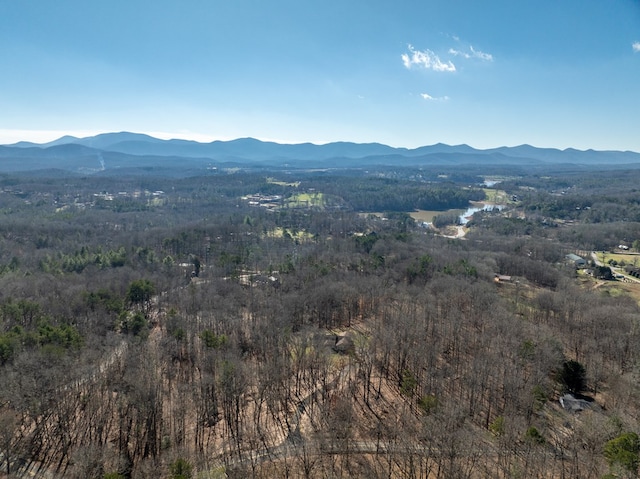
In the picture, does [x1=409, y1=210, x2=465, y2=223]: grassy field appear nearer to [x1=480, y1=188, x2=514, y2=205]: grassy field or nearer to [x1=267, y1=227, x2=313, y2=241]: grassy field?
[x1=480, y1=188, x2=514, y2=205]: grassy field

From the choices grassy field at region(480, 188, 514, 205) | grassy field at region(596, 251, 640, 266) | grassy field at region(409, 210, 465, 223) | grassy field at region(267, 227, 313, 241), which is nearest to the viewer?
grassy field at region(596, 251, 640, 266)

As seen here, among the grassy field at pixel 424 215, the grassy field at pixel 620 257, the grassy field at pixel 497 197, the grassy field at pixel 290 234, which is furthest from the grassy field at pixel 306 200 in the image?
the grassy field at pixel 620 257

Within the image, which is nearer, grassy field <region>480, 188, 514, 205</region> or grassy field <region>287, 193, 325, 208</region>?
grassy field <region>287, 193, 325, 208</region>

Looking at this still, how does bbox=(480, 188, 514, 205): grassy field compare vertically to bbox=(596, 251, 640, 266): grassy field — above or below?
above

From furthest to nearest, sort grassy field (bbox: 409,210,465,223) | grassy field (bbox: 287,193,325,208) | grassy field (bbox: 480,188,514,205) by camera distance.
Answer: grassy field (bbox: 480,188,514,205), grassy field (bbox: 287,193,325,208), grassy field (bbox: 409,210,465,223)

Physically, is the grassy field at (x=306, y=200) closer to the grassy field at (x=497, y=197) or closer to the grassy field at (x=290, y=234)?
the grassy field at (x=290, y=234)

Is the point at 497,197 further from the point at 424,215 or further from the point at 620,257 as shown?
the point at 620,257

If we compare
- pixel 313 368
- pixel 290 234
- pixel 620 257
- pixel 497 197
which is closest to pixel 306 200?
pixel 290 234

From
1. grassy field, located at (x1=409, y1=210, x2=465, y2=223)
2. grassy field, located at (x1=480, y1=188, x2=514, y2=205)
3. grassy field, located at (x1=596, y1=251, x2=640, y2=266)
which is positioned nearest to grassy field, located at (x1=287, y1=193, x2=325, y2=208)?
grassy field, located at (x1=409, y1=210, x2=465, y2=223)
